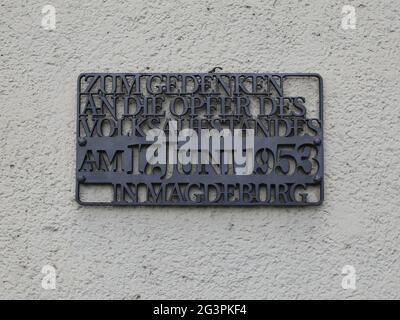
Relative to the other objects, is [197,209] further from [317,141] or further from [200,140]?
[317,141]

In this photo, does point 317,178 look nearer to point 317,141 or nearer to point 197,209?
point 317,141

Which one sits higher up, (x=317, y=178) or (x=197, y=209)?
(x=317, y=178)

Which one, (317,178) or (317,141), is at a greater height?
(317,141)

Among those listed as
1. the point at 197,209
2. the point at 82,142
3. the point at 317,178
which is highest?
the point at 82,142

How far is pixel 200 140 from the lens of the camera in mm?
3559

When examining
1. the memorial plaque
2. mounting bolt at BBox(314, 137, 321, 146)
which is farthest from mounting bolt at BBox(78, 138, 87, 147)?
mounting bolt at BBox(314, 137, 321, 146)

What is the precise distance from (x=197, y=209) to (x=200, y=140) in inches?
15.9

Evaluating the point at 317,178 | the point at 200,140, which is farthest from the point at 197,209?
the point at 317,178

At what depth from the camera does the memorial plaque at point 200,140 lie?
3535 millimetres

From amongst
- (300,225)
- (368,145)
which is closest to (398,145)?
(368,145)

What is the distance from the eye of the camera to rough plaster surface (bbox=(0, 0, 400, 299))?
354cm

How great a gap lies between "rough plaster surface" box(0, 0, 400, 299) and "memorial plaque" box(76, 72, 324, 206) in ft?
0.27

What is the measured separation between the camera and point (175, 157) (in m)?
3.57

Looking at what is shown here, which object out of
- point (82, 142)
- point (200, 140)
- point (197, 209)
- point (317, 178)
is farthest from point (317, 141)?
point (82, 142)
